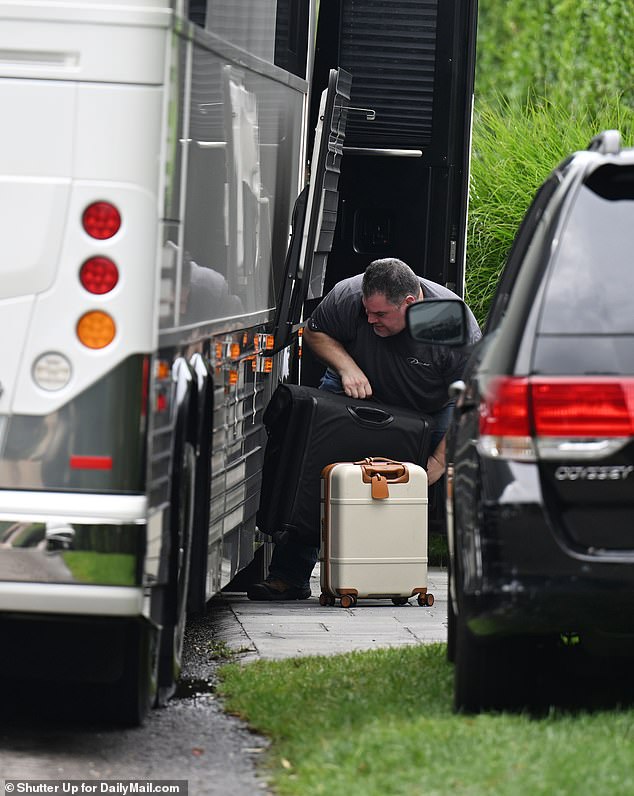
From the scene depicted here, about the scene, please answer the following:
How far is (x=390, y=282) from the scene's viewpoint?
8.62 meters

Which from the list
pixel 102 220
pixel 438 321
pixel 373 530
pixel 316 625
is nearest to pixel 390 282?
pixel 373 530

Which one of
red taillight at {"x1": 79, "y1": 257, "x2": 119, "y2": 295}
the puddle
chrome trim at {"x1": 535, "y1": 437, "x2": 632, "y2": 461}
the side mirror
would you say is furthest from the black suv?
the puddle

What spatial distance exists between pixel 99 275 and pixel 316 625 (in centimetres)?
320

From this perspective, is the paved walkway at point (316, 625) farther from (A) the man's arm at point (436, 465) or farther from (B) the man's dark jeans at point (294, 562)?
(A) the man's arm at point (436, 465)

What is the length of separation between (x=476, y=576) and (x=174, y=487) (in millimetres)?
1019

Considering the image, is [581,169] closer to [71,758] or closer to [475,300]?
[71,758]

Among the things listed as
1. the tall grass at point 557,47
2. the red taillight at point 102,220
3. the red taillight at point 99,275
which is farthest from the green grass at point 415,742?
the tall grass at point 557,47

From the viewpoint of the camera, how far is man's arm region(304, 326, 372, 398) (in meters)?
8.65

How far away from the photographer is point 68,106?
4957mm

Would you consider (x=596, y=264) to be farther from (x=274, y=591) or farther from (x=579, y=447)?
(x=274, y=591)

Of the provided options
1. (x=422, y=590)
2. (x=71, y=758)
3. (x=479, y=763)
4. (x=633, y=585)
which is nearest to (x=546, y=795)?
(x=479, y=763)

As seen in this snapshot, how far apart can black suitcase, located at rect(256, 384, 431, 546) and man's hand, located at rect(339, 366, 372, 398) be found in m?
0.11

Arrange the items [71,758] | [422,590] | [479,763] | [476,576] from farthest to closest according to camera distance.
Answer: [422,590] < [71,758] < [476,576] < [479,763]

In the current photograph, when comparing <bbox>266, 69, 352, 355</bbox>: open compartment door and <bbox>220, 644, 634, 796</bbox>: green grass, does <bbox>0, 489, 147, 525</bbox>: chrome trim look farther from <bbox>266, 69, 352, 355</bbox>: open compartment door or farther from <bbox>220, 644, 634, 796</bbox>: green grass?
<bbox>266, 69, 352, 355</bbox>: open compartment door
